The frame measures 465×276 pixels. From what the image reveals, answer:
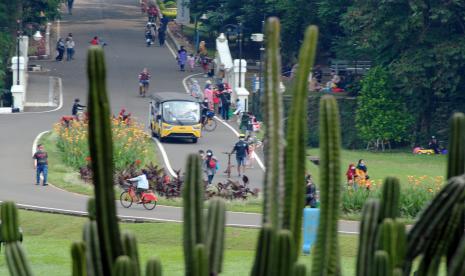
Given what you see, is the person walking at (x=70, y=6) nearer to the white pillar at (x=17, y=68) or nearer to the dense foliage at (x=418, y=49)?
the dense foliage at (x=418, y=49)

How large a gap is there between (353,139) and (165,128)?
42.6 ft

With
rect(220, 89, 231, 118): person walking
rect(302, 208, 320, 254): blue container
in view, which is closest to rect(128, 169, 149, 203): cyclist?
rect(302, 208, 320, 254): blue container

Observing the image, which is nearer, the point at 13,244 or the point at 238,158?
the point at 13,244

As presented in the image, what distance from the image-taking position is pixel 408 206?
115 feet

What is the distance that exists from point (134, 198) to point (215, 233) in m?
25.3

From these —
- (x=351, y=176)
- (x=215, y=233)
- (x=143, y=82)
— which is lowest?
(x=351, y=176)

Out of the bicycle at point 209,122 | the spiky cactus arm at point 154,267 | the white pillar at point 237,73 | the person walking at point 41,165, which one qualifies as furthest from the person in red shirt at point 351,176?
the spiky cactus arm at point 154,267

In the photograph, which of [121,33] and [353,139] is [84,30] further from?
[353,139]

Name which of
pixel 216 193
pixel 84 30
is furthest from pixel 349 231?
pixel 84 30

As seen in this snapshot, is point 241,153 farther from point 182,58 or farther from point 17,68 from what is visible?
point 182,58

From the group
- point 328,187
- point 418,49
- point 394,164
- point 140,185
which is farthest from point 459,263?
point 418,49

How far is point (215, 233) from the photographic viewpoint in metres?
11.1

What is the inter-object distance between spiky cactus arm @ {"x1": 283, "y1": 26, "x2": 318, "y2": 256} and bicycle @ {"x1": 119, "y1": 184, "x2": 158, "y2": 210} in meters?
24.8

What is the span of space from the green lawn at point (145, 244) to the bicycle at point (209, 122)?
1838cm
